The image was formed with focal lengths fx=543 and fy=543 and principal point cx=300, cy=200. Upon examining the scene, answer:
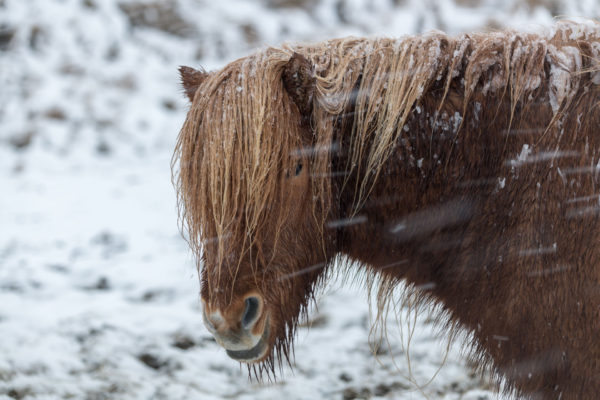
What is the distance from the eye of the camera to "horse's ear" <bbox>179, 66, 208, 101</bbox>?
6.86 feet

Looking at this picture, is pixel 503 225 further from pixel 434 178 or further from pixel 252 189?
pixel 252 189

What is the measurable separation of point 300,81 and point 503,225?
0.83m

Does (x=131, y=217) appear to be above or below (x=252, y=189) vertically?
below

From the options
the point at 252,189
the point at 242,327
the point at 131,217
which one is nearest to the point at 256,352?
the point at 242,327

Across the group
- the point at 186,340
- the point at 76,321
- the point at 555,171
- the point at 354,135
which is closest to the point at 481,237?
the point at 555,171

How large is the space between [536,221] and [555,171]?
17 centimetres

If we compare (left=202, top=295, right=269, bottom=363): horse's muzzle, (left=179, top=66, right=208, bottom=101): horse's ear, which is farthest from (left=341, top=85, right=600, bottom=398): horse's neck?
(left=179, top=66, right=208, bottom=101): horse's ear

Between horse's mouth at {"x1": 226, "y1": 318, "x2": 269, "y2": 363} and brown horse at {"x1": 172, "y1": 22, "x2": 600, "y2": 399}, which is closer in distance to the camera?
brown horse at {"x1": 172, "y1": 22, "x2": 600, "y2": 399}

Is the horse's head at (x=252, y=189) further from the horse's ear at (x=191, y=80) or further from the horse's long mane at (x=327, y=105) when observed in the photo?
the horse's ear at (x=191, y=80)

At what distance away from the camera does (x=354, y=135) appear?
1888 mm

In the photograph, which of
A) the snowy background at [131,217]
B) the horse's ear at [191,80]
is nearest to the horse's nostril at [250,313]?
the snowy background at [131,217]

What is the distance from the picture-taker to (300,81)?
1.82 meters

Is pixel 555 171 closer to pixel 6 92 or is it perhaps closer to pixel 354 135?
pixel 354 135

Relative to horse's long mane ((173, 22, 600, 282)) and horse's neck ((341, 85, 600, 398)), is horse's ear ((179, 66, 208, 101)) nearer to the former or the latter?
horse's long mane ((173, 22, 600, 282))
